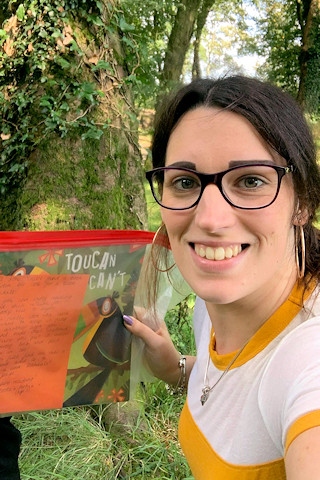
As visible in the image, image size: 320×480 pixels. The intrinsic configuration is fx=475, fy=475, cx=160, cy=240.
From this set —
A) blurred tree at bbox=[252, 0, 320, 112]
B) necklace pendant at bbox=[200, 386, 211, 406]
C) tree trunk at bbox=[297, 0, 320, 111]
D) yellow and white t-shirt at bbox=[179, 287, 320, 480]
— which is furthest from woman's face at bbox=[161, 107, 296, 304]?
tree trunk at bbox=[297, 0, 320, 111]

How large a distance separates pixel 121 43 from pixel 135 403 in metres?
2.27

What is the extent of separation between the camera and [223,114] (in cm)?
116

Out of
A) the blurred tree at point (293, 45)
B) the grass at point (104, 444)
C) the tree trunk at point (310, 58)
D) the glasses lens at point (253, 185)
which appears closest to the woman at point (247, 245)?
the glasses lens at point (253, 185)

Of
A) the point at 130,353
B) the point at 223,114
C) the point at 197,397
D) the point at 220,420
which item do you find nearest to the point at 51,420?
the point at 130,353

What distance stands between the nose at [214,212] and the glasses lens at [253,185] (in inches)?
0.9

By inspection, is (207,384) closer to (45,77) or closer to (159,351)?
(159,351)

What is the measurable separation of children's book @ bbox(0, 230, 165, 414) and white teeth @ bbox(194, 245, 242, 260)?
57 cm

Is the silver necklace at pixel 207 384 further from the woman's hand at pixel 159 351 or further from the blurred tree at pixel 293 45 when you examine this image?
the blurred tree at pixel 293 45

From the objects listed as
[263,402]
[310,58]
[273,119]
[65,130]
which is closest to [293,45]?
[310,58]

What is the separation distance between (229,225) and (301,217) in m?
0.25

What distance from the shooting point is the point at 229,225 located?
3.71ft

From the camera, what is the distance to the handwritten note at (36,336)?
1569 millimetres

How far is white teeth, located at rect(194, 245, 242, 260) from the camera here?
3.78 ft

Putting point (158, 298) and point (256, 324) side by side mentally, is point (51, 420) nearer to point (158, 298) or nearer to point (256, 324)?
point (158, 298)
